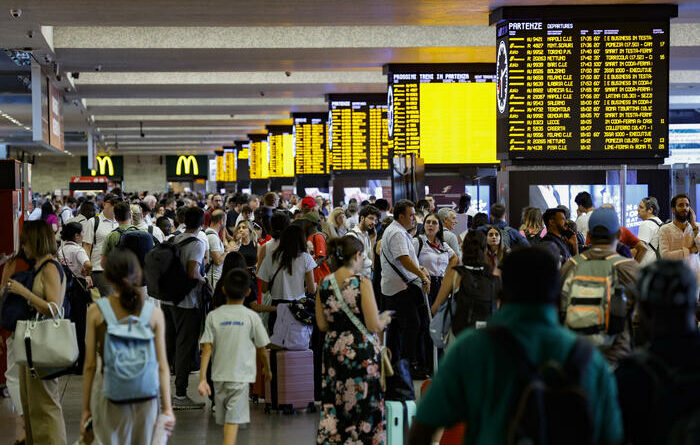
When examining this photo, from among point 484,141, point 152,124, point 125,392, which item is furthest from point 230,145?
point 125,392

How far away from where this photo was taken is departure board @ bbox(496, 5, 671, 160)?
39.1 ft

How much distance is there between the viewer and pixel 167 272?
813cm

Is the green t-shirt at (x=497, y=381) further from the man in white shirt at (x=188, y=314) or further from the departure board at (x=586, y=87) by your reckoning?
the departure board at (x=586, y=87)

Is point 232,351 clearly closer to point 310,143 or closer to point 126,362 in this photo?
point 126,362

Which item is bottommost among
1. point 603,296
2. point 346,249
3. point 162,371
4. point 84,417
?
point 84,417

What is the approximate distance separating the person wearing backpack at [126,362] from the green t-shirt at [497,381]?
2.17 m

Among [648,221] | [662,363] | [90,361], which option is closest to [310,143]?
[648,221]

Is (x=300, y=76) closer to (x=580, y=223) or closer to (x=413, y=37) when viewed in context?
(x=413, y=37)

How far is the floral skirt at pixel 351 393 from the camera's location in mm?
6086

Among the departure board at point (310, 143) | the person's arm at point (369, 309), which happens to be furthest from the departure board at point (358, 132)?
the person's arm at point (369, 309)

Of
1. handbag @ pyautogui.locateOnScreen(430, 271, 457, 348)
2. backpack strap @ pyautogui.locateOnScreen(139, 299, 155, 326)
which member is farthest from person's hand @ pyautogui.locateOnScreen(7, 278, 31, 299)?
handbag @ pyautogui.locateOnScreen(430, 271, 457, 348)

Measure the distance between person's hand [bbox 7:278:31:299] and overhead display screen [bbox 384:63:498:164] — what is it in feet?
37.8

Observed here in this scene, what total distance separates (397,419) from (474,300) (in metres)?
0.90

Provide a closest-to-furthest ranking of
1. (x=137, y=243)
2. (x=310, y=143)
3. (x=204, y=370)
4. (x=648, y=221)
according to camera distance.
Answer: (x=204, y=370) → (x=137, y=243) → (x=648, y=221) → (x=310, y=143)
